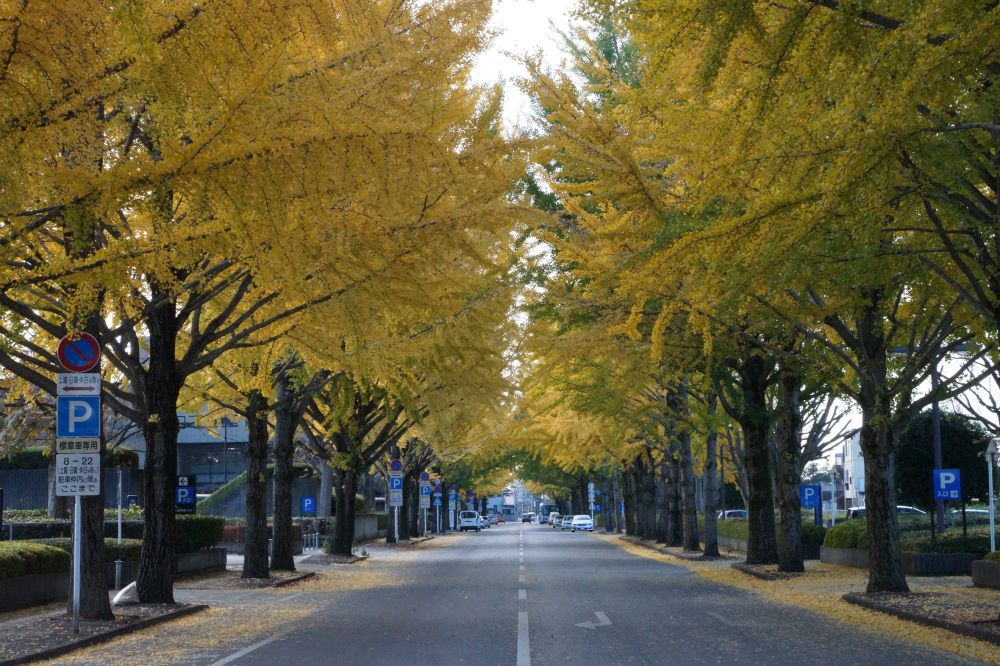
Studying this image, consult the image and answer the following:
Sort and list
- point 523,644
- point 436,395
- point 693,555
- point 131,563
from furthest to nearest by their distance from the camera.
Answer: point 693,555, point 131,563, point 436,395, point 523,644

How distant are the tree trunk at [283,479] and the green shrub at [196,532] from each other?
2.04 m

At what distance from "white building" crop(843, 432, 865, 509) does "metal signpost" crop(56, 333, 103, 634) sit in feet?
284

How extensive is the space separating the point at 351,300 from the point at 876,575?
1044 cm

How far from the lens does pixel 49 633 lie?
40.9 ft

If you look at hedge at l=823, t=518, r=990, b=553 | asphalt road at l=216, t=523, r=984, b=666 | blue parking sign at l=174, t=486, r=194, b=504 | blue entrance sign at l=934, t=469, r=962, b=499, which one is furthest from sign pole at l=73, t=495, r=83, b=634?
blue entrance sign at l=934, t=469, r=962, b=499

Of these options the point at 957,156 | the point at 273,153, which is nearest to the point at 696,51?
the point at 957,156

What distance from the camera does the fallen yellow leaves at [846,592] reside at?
11.6 metres

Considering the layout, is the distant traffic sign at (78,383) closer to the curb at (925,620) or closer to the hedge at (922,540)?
the curb at (925,620)

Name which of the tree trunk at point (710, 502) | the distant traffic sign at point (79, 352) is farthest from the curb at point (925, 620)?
the tree trunk at point (710, 502)

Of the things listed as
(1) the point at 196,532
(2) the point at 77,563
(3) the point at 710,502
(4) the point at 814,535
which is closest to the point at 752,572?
(3) the point at 710,502

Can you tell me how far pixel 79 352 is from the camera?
12656 mm

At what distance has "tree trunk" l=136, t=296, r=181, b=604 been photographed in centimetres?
1593

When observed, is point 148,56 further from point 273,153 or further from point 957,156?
point 957,156

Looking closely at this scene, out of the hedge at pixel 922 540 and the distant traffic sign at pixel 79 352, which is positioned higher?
the distant traffic sign at pixel 79 352
